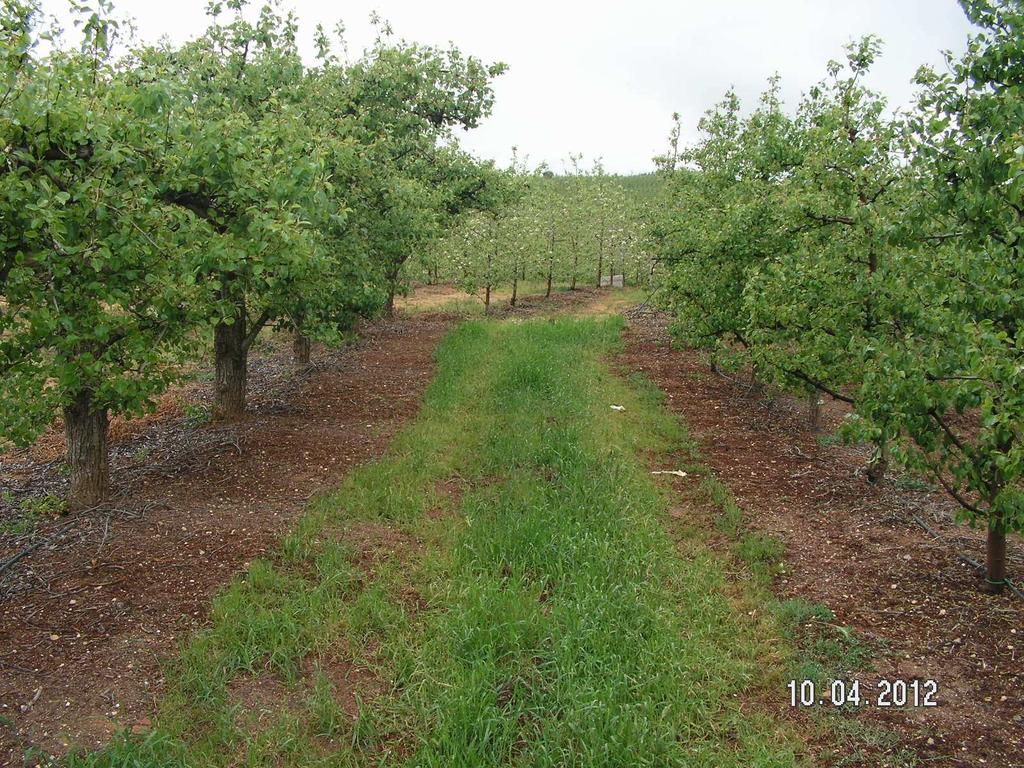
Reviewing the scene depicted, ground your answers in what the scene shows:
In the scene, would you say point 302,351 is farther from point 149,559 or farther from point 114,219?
point 114,219

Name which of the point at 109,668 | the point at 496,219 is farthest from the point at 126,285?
the point at 496,219

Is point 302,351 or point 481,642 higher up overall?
point 302,351

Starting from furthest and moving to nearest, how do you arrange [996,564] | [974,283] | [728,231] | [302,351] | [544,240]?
[544,240]
[302,351]
[728,231]
[996,564]
[974,283]

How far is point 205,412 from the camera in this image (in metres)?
10.1

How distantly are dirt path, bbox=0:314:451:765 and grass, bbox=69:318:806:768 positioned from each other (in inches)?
10.1

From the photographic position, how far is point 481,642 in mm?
4523

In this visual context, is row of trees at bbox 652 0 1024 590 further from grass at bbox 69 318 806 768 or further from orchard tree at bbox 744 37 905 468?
grass at bbox 69 318 806 768

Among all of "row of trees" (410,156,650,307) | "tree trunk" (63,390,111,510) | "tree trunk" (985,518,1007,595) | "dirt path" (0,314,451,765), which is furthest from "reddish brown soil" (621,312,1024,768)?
"row of trees" (410,156,650,307)

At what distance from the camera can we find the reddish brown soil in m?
3.89

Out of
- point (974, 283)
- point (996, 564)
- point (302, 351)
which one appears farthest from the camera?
point (302, 351)

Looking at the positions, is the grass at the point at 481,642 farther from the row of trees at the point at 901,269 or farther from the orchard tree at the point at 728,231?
the orchard tree at the point at 728,231

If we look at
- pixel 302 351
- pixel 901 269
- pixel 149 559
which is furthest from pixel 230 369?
pixel 901 269

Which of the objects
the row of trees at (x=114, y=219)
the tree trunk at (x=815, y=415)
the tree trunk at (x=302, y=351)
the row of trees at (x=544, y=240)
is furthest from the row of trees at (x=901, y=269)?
the row of trees at (x=544, y=240)

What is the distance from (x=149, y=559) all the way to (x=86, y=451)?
158 centimetres
